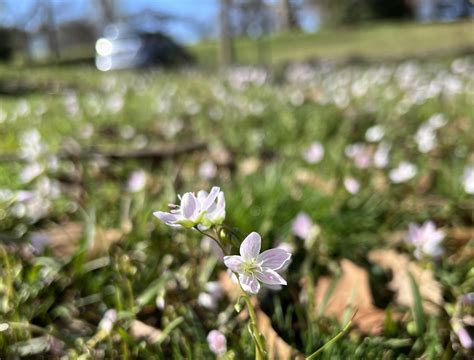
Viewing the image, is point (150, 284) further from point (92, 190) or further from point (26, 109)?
point (26, 109)

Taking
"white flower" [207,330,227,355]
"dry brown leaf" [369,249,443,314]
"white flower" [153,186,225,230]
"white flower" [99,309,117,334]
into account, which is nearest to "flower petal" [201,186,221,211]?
"white flower" [153,186,225,230]

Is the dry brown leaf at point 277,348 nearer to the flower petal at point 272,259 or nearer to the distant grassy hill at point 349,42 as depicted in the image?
the flower petal at point 272,259

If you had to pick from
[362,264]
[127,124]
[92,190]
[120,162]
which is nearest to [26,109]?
[127,124]

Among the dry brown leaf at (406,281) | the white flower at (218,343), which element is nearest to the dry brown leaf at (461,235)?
the dry brown leaf at (406,281)

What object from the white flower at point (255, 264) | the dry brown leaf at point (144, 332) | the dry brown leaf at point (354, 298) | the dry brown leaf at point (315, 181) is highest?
the white flower at point (255, 264)

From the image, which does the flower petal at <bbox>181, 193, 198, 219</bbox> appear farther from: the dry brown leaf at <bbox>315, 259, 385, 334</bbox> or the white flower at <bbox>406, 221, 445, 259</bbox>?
the white flower at <bbox>406, 221, 445, 259</bbox>
